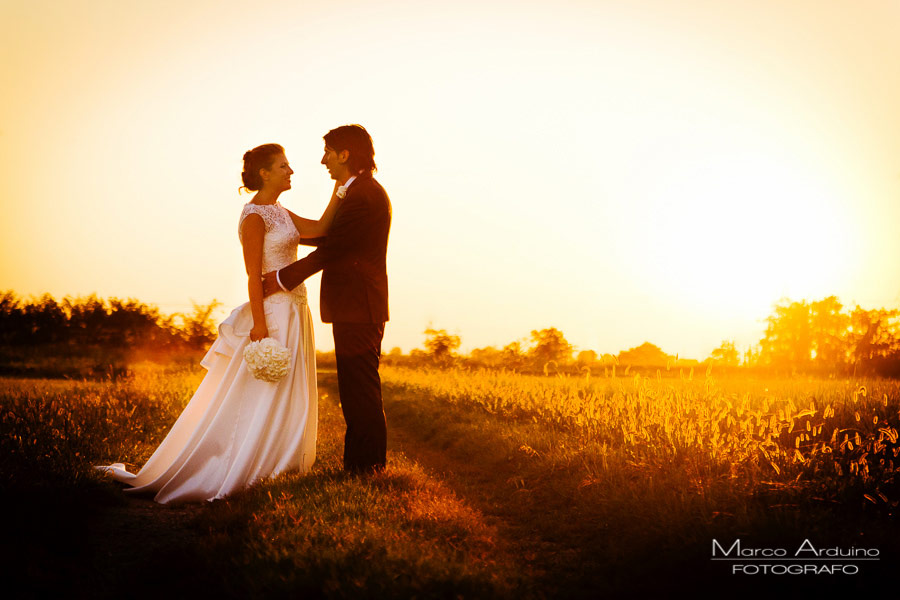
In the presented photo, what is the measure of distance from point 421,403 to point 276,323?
696cm

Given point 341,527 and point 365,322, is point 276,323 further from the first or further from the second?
point 341,527

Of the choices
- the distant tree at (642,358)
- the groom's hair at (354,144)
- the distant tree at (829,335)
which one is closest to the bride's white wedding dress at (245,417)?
the groom's hair at (354,144)

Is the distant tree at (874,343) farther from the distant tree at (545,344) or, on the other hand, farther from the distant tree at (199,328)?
the distant tree at (199,328)

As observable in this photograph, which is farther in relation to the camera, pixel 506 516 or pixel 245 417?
pixel 245 417

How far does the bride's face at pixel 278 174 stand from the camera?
6641 mm

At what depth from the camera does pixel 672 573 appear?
13.1ft

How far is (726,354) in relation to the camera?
26.7 feet

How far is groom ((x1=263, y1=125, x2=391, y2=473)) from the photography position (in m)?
6.24

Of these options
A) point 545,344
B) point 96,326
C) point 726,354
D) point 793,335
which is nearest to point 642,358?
point 726,354

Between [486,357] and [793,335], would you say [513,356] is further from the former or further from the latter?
[793,335]

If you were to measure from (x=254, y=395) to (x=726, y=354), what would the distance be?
18.0 ft

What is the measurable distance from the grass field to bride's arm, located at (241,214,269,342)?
149 cm

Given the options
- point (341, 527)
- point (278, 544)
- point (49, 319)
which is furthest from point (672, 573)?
point (49, 319)

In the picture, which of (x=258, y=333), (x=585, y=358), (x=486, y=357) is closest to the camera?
(x=258, y=333)
